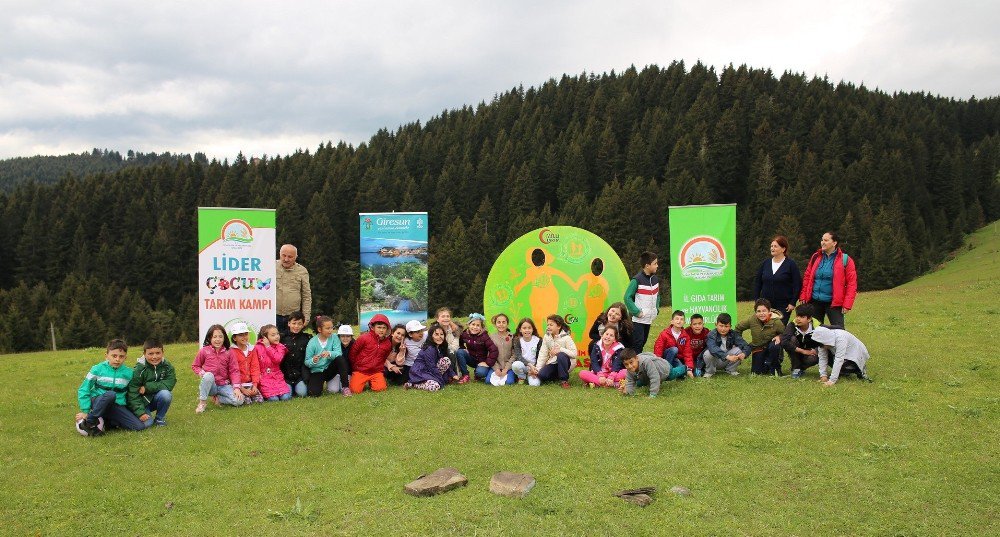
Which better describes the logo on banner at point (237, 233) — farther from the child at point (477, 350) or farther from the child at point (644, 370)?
the child at point (644, 370)

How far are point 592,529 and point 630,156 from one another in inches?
3665

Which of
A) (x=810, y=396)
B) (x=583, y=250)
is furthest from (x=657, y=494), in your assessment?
(x=583, y=250)

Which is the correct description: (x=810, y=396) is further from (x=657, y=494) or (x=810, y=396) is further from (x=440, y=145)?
(x=440, y=145)

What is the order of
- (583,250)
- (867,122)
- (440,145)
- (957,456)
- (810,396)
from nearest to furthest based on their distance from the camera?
1. (957,456)
2. (810,396)
3. (583,250)
4. (867,122)
5. (440,145)

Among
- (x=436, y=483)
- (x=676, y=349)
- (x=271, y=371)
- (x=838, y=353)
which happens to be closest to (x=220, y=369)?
(x=271, y=371)

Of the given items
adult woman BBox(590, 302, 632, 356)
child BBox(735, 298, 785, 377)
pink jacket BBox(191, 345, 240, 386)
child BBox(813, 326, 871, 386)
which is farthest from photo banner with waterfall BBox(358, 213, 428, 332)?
child BBox(813, 326, 871, 386)

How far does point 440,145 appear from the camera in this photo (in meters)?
107

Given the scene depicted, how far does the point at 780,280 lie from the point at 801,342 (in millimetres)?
1150

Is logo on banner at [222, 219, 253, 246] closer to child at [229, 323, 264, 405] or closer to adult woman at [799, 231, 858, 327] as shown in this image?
child at [229, 323, 264, 405]

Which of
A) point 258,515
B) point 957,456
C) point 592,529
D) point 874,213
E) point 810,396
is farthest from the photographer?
point 874,213

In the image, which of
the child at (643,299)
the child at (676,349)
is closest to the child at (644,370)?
the child at (676,349)

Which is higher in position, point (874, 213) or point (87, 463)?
point (874, 213)

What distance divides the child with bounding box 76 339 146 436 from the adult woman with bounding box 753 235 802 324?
925 centimetres

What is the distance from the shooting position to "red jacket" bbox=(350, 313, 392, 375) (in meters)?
10.9
